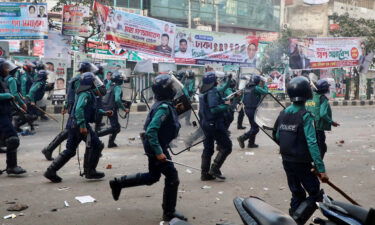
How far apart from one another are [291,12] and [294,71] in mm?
23008

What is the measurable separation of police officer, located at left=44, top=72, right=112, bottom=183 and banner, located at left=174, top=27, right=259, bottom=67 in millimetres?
14380

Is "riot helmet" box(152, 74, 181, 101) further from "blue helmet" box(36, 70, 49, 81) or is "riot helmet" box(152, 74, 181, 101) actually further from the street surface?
"blue helmet" box(36, 70, 49, 81)

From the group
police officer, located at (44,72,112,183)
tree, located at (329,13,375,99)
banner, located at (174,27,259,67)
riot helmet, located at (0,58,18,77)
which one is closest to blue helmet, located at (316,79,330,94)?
police officer, located at (44,72,112,183)

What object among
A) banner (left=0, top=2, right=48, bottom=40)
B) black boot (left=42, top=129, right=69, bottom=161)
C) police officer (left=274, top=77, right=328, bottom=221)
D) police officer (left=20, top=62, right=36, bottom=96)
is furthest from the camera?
banner (left=0, top=2, right=48, bottom=40)

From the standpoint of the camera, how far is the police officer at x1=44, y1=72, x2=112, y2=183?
20.3ft

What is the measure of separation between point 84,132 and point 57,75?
12.0 metres

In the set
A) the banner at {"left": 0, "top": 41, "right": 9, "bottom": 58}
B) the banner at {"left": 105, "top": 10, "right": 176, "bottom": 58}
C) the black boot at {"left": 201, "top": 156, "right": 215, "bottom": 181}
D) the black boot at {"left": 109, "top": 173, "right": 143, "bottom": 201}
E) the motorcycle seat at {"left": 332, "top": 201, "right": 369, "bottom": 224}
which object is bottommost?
the black boot at {"left": 201, "top": 156, "right": 215, "bottom": 181}

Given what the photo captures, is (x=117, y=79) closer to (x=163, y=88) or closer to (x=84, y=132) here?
(x=84, y=132)

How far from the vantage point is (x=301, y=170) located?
428cm

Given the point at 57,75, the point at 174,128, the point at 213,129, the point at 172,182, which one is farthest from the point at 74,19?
the point at 172,182

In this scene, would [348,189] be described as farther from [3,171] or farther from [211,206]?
[3,171]

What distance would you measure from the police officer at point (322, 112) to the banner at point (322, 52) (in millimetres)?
17422

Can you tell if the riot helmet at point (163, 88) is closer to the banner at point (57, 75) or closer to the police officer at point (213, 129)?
the police officer at point (213, 129)

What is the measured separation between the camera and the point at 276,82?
78.9ft
